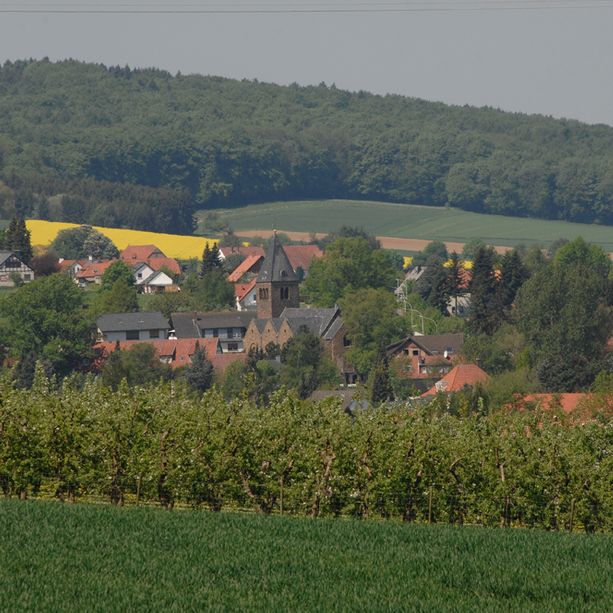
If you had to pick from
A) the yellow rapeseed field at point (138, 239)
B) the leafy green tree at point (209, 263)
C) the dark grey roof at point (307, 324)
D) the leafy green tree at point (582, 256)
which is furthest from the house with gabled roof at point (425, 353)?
the yellow rapeseed field at point (138, 239)

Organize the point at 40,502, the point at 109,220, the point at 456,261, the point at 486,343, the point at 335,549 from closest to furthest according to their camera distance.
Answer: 1. the point at 335,549
2. the point at 40,502
3. the point at 486,343
4. the point at 456,261
5. the point at 109,220

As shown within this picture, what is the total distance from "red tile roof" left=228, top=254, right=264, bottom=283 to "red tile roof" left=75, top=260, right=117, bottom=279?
10.1m

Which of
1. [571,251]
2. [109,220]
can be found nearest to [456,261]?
[571,251]

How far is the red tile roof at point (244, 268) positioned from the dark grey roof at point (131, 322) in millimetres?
24721

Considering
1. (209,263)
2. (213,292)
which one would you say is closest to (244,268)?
(209,263)

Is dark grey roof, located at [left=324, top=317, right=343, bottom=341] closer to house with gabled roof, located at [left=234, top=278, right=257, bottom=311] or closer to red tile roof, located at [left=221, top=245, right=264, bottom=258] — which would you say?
house with gabled roof, located at [left=234, top=278, right=257, bottom=311]

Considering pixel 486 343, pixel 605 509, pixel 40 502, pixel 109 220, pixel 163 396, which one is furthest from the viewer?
pixel 109 220

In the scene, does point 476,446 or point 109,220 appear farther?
point 109,220

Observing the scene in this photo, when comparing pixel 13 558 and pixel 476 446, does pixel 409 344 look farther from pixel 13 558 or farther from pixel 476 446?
pixel 13 558

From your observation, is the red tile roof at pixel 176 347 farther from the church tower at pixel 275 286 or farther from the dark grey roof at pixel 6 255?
the dark grey roof at pixel 6 255

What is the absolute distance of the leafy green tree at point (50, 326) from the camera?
106938 mm

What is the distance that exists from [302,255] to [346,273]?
37.5 metres

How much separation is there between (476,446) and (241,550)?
9.43 metres

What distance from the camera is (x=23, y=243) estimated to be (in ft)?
455
